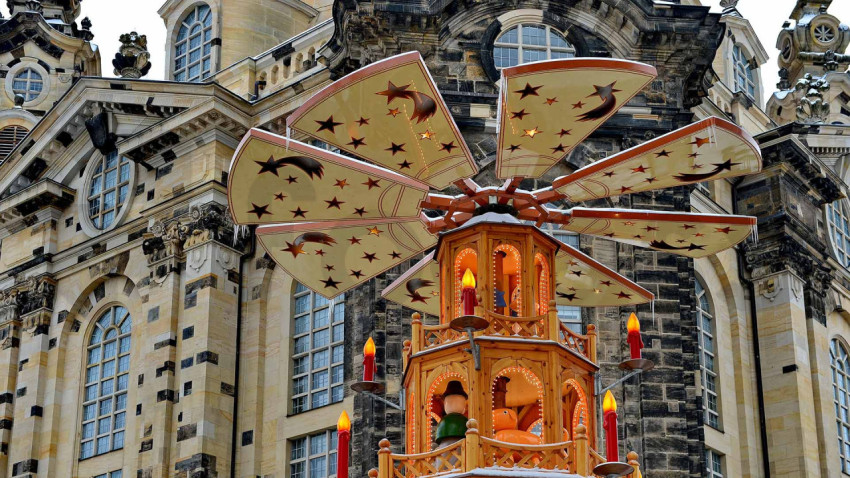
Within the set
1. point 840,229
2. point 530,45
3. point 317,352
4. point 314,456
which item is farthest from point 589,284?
point 840,229

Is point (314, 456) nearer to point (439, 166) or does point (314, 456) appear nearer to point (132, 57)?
point (132, 57)

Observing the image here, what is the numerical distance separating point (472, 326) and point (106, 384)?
20.5 meters

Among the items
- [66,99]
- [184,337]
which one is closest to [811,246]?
[184,337]

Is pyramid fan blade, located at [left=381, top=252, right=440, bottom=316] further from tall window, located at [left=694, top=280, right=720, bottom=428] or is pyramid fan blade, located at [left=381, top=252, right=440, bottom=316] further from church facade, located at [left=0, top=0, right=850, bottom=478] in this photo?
tall window, located at [left=694, top=280, right=720, bottom=428]

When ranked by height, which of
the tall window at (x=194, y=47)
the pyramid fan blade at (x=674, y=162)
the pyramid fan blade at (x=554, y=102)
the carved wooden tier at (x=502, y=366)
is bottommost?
the carved wooden tier at (x=502, y=366)

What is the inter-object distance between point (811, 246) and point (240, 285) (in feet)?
44.8

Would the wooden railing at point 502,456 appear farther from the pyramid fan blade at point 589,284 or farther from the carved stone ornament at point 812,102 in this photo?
the carved stone ornament at point 812,102

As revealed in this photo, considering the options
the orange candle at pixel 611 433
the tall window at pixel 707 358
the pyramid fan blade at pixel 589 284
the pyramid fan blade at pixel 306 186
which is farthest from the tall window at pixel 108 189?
the orange candle at pixel 611 433

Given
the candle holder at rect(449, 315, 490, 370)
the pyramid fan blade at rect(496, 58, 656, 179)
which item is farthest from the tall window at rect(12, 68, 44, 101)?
the candle holder at rect(449, 315, 490, 370)

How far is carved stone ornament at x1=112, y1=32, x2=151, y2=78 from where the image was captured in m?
A: 39.2

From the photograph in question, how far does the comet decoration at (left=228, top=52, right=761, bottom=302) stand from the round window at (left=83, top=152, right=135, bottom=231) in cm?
1717

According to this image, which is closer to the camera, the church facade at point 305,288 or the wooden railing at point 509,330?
the wooden railing at point 509,330

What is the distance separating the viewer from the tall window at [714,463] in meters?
34.7

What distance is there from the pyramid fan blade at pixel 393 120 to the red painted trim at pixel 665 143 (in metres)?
1.36
